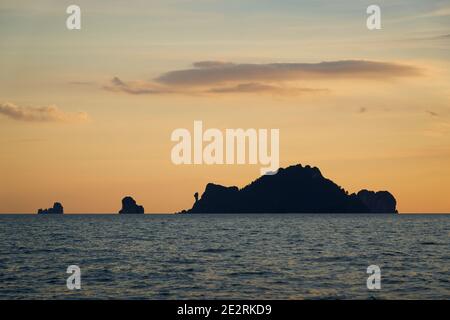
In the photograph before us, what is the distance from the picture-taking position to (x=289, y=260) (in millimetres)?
67125

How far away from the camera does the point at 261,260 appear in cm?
6738

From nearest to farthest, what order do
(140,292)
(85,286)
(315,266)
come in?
(140,292) < (85,286) < (315,266)

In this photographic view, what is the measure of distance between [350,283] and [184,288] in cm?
1295
